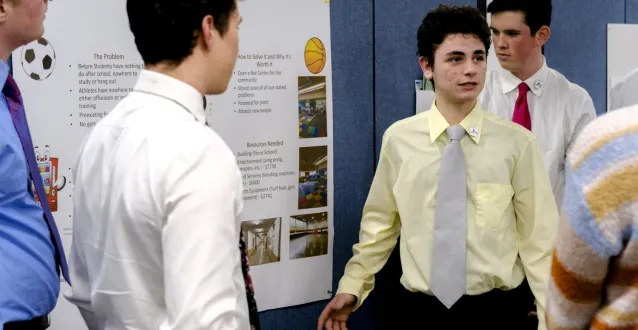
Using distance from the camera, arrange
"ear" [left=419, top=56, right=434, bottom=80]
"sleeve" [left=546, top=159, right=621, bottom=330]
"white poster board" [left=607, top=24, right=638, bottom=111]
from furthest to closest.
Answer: "white poster board" [left=607, top=24, right=638, bottom=111] < "ear" [left=419, top=56, right=434, bottom=80] < "sleeve" [left=546, top=159, right=621, bottom=330]

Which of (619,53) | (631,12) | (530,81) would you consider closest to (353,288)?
(530,81)

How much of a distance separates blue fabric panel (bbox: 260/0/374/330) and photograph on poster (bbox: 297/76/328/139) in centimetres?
5

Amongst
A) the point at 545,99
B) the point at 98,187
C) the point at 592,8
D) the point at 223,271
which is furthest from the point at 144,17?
the point at 592,8

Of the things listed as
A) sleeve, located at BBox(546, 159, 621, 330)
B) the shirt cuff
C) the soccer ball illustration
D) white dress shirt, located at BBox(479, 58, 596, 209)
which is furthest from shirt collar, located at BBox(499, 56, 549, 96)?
sleeve, located at BBox(546, 159, 621, 330)

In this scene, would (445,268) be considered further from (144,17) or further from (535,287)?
(144,17)

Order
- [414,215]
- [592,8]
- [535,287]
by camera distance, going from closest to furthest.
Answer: [535,287]
[414,215]
[592,8]

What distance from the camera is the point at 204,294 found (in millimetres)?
1016

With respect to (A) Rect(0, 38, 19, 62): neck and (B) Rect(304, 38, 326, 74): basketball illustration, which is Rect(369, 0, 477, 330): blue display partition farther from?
(A) Rect(0, 38, 19, 62): neck

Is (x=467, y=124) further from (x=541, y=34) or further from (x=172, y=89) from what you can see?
(x=172, y=89)

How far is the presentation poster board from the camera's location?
1.84m

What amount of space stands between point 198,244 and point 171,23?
38 cm

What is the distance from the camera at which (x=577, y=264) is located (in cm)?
78

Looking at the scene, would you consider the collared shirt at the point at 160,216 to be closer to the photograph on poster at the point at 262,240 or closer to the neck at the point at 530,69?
the photograph on poster at the point at 262,240

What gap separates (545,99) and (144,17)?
6.14 feet
